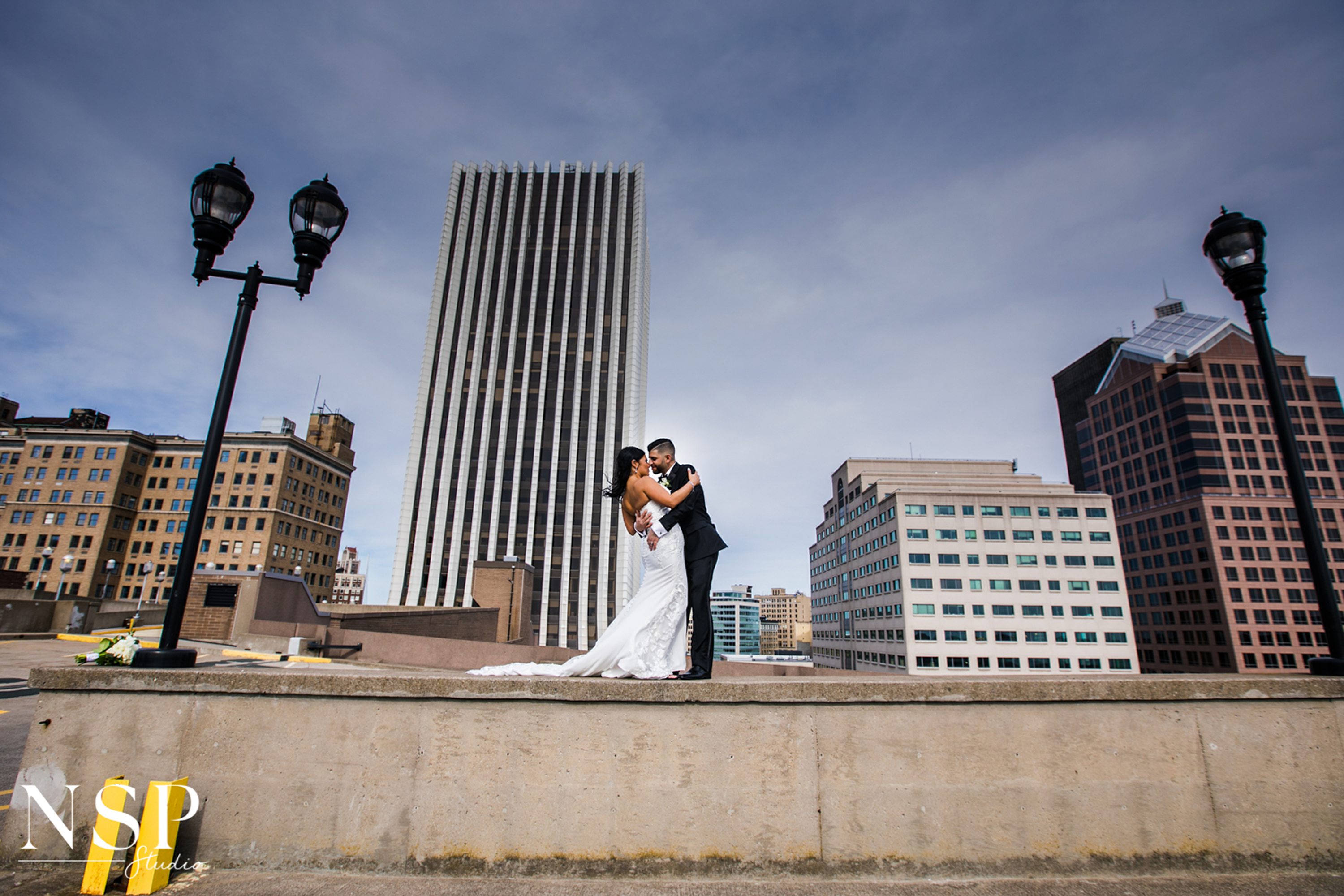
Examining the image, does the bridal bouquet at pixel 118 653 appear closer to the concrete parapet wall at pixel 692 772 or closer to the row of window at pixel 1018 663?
the concrete parapet wall at pixel 692 772

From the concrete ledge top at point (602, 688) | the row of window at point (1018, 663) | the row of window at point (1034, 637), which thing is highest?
the concrete ledge top at point (602, 688)

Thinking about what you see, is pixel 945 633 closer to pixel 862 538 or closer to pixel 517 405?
pixel 862 538

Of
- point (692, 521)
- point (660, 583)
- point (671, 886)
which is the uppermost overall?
point (692, 521)

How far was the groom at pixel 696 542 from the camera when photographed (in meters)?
4.83

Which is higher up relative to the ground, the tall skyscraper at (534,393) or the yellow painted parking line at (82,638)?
the tall skyscraper at (534,393)

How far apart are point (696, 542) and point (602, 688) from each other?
1.76 meters

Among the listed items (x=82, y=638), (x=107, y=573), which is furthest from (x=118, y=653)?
(x=107, y=573)

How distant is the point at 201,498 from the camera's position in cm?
498

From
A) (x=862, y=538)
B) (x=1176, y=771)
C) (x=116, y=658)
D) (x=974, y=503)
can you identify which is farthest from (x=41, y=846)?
(x=862, y=538)

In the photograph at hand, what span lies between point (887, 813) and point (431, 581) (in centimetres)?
7143

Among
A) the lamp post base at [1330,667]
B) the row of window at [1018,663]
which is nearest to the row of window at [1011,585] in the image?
the row of window at [1018,663]

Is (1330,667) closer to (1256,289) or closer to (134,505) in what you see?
(1256,289)

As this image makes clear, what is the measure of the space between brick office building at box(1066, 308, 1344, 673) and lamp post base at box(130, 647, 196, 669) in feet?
417

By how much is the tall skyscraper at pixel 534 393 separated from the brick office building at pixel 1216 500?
9835 centimetres
